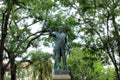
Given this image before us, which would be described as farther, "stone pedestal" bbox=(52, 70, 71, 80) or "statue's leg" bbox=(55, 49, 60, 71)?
"statue's leg" bbox=(55, 49, 60, 71)

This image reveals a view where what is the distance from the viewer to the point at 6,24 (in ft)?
77.2

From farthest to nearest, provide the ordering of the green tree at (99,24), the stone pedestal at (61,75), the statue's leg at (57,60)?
the green tree at (99,24), the statue's leg at (57,60), the stone pedestal at (61,75)

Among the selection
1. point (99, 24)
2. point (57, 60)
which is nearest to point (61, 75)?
point (57, 60)

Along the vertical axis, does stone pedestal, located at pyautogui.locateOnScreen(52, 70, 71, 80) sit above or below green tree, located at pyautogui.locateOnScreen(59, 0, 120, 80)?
below


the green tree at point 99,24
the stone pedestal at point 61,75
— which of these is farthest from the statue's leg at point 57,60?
the green tree at point 99,24

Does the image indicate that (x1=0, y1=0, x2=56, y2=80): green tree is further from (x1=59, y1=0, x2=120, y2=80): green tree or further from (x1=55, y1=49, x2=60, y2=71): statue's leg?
(x1=55, y1=49, x2=60, y2=71): statue's leg

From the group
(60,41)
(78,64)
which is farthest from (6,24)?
(78,64)

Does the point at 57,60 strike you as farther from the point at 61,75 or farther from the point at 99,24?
the point at 99,24

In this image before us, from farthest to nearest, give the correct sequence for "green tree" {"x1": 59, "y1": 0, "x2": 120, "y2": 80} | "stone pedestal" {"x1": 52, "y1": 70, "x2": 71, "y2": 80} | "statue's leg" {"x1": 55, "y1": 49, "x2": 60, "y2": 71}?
"green tree" {"x1": 59, "y1": 0, "x2": 120, "y2": 80}
"statue's leg" {"x1": 55, "y1": 49, "x2": 60, "y2": 71}
"stone pedestal" {"x1": 52, "y1": 70, "x2": 71, "y2": 80}

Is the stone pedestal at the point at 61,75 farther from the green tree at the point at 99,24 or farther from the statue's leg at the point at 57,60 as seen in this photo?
the green tree at the point at 99,24

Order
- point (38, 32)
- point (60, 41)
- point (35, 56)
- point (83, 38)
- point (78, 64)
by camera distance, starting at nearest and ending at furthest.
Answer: point (60, 41)
point (83, 38)
point (38, 32)
point (35, 56)
point (78, 64)

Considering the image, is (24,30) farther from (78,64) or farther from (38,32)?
(78,64)

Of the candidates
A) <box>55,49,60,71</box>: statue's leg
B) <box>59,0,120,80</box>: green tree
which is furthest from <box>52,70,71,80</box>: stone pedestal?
<box>59,0,120,80</box>: green tree

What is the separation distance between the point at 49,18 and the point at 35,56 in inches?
349
